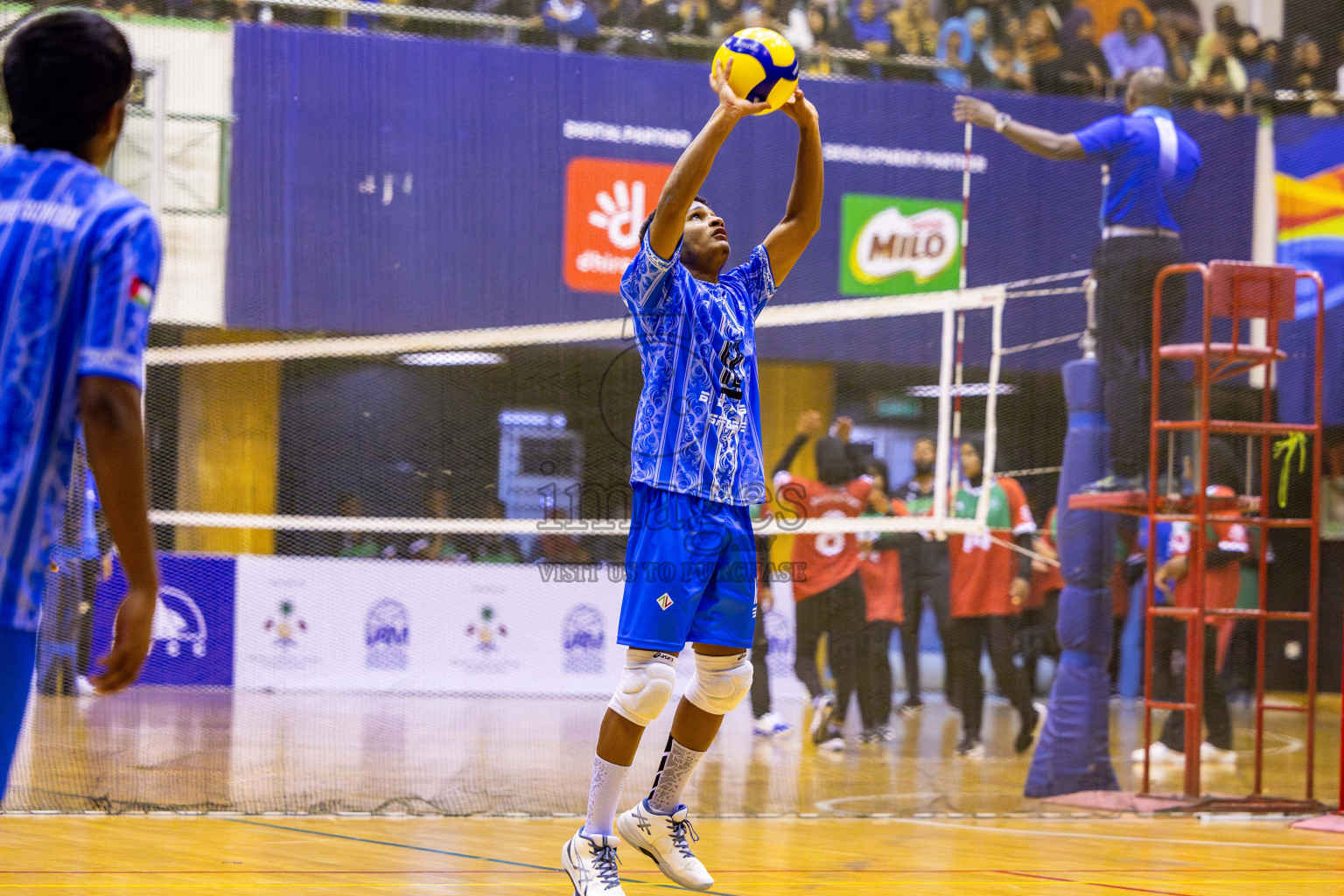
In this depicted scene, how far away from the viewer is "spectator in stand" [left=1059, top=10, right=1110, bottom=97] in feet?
21.3

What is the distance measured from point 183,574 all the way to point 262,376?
0.97 m

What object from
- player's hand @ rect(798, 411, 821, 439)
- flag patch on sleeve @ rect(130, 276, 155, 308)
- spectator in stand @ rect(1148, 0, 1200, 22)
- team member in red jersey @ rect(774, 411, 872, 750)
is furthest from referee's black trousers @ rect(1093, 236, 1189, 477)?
flag patch on sleeve @ rect(130, 276, 155, 308)

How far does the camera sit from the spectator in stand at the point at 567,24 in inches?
233

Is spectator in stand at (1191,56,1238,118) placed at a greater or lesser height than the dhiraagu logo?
greater

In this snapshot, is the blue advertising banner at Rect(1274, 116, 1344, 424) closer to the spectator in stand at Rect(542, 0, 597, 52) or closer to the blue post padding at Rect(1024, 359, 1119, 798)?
the blue post padding at Rect(1024, 359, 1119, 798)

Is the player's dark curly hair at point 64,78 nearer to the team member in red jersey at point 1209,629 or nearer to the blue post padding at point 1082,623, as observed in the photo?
the blue post padding at point 1082,623

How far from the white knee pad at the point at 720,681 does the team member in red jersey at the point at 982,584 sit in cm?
308

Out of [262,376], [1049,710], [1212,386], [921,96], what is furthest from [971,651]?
[262,376]

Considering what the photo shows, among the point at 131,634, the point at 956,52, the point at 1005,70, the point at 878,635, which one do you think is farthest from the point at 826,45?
the point at 131,634

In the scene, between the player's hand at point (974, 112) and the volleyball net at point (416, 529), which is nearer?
the volleyball net at point (416, 529)

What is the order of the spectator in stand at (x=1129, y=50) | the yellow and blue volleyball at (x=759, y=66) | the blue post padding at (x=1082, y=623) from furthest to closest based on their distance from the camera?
the spectator in stand at (x=1129, y=50) → the blue post padding at (x=1082, y=623) → the yellow and blue volleyball at (x=759, y=66)

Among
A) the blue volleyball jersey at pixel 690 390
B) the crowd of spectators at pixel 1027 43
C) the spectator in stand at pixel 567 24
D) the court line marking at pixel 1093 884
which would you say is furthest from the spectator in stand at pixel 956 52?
the court line marking at pixel 1093 884

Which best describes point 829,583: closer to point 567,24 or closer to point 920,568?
point 920,568

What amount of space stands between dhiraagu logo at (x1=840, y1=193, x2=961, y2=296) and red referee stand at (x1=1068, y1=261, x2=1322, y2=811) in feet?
3.23
